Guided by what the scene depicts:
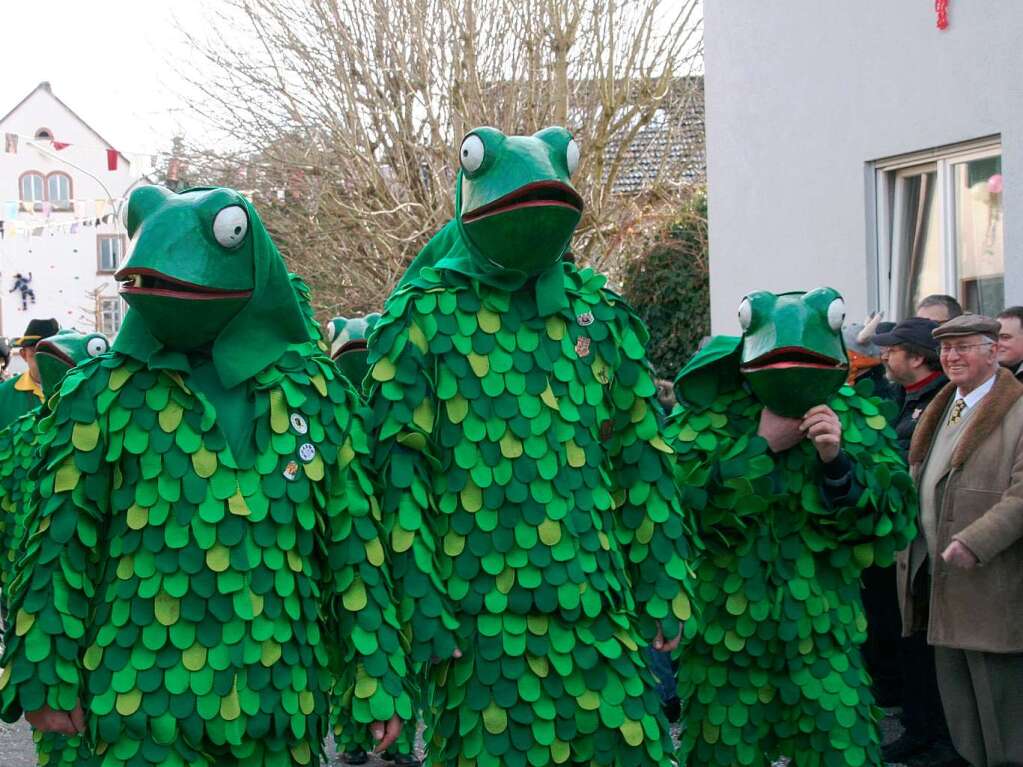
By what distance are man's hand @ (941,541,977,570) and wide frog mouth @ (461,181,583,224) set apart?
2212 mm

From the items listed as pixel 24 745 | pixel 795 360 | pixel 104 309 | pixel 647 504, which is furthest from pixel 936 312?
pixel 104 309

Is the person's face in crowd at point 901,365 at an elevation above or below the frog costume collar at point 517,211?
below

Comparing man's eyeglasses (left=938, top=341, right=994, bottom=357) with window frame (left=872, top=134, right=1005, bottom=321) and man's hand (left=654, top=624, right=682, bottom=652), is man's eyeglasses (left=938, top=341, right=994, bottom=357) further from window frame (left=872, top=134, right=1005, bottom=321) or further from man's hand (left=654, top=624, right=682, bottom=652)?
window frame (left=872, top=134, right=1005, bottom=321)

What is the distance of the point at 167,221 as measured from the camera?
11.5ft

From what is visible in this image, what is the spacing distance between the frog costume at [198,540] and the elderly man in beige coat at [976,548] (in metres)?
2.54

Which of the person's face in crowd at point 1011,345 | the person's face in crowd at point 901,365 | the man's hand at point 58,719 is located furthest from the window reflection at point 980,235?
the man's hand at point 58,719

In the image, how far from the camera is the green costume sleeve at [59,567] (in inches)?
131

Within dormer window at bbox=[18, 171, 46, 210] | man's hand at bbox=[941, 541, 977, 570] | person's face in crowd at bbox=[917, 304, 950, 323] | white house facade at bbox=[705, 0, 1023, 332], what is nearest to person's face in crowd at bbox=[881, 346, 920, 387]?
person's face in crowd at bbox=[917, 304, 950, 323]

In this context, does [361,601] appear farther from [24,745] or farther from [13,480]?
[24,745]

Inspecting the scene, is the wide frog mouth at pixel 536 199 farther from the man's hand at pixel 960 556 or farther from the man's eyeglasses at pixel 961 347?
the man's eyeglasses at pixel 961 347

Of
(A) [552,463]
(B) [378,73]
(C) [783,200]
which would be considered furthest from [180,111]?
(A) [552,463]

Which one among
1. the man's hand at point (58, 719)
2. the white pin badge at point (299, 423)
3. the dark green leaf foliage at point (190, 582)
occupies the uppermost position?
the white pin badge at point (299, 423)

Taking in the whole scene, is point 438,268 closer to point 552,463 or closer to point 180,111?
point 552,463

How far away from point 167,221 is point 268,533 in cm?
82
